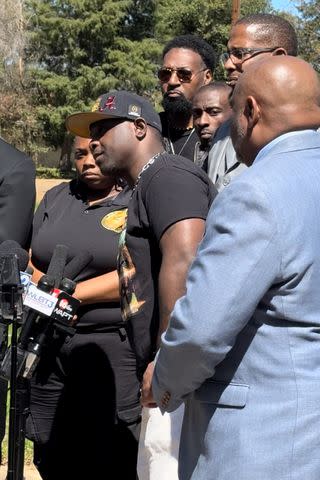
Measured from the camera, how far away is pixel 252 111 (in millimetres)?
2129

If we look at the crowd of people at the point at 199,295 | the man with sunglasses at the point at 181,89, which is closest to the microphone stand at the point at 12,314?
the crowd of people at the point at 199,295

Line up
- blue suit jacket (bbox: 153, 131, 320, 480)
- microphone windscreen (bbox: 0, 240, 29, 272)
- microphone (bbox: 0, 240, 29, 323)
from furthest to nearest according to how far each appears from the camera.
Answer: microphone windscreen (bbox: 0, 240, 29, 272) → microphone (bbox: 0, 240, 29, 323) → blue suit jacket (bbox: 153, 131, 320, 480)

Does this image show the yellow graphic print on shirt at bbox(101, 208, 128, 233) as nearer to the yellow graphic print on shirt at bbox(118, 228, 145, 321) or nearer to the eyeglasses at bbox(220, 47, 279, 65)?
the eyeglasses at bbox(220, 47, 279, 65)

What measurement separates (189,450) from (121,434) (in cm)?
162

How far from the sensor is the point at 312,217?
2012 mm

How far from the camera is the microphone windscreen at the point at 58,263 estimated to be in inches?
133

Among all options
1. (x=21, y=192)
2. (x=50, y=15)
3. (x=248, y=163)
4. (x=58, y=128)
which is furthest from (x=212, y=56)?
(x=50, y=15)

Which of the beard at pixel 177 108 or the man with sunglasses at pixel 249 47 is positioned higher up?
the man with sunglasses at pixel 249 47

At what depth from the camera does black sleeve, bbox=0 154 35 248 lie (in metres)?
3.66

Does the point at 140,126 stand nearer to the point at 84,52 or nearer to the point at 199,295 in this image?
the point at 199,295

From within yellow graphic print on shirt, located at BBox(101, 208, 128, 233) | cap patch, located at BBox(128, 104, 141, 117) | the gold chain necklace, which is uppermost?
cap patch, located at BBox(128, 104, 141, 117)

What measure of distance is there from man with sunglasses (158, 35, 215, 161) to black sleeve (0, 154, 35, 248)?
106 centimetres

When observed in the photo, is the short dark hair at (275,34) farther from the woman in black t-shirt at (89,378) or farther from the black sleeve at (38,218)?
the black sleeve at (38,218)

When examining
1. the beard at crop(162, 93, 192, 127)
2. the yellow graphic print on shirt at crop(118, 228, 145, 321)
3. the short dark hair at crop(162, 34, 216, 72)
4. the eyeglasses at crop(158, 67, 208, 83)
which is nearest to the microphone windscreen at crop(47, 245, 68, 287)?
the yellow graphic print on shirt at crop(118, 228, 145, 321)
